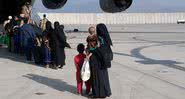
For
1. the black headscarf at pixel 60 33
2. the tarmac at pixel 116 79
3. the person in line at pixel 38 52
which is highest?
the black headscarf at pixel 60 33

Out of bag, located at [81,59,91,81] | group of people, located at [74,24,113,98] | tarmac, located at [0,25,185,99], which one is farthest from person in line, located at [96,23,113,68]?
tarmac, located at [0,25,185,99]

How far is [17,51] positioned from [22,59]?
2.29 meters

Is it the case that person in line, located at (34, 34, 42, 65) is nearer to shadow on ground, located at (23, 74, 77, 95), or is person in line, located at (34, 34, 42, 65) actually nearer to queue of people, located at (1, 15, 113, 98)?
queue of people, located at (1, 15, 113, 98)

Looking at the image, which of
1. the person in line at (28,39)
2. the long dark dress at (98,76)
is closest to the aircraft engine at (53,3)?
the person in line at (28,39)

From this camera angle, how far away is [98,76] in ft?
39.8

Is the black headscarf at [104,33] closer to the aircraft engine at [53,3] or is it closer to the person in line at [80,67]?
the person in line at [80,67]

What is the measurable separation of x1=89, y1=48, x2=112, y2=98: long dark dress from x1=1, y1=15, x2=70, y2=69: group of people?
517cm

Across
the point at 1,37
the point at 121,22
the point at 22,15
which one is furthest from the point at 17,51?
the point at 121,22

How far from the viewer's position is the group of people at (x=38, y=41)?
687 inches

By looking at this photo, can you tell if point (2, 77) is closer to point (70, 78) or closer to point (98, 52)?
point (70, 78)

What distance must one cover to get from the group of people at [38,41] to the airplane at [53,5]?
54 centimetres

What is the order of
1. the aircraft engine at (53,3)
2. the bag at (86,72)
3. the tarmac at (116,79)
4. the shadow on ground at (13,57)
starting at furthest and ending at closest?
the shadow on ground at (13,57) < the aircraft engine at (53,3) < the tarmac at (116,79) < the bag at (86,72)

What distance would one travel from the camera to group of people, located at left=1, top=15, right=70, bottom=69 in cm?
1744

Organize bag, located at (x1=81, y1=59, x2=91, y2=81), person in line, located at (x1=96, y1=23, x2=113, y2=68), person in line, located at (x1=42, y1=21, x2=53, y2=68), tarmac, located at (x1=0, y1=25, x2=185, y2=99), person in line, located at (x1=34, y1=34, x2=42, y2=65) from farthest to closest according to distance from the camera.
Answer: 1. person in line, located at (x1=34, y1=34, x2=42, y2=65)
2. person in line, located at (x1=42, y1=21, x2=53, y2=68)
3. tarmac, located at (x1=0, y1=25, x2=185, y2=99)
4. bag, located at (x1=81, y1=59, x2=91, y2=81)
5. person in line, located at (x1=96, y1=23, x2=113, y2=68)
